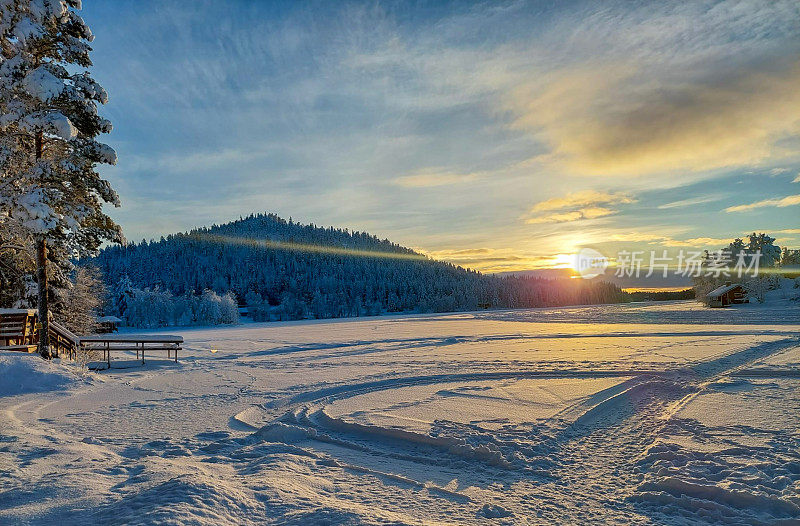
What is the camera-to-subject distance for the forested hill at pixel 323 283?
130500 millimetres

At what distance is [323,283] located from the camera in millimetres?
156750

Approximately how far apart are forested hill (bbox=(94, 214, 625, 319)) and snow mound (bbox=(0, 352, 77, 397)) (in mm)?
111496

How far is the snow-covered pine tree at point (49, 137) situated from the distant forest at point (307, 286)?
316 ft

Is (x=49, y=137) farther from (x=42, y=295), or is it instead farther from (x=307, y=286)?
(x=307, y=286)

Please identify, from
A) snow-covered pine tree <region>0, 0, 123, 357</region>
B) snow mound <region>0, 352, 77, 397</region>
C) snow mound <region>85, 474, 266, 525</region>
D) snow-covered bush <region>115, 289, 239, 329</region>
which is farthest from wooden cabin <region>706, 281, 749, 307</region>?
snow-covered bush <region>115, 289, 239, 329</region>

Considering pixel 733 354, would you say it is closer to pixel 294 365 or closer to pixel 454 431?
pixel 454 431

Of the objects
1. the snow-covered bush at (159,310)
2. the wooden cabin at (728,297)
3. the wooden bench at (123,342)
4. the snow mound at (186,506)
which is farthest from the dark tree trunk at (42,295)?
the snow-covered bush at (159,310)

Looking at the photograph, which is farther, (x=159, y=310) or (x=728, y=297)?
(x=159, y=310)

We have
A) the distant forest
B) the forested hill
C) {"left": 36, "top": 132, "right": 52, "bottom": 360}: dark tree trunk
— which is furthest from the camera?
the forested hill

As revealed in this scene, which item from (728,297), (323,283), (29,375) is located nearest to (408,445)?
(29,375)

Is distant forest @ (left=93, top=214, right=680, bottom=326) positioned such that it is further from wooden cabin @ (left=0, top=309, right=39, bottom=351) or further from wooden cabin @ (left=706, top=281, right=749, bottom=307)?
wooden cabin @ (left=0, top=309, right=39, bottom=351)

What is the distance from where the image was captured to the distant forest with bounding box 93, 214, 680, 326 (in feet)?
405

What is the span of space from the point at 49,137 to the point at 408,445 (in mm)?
16913

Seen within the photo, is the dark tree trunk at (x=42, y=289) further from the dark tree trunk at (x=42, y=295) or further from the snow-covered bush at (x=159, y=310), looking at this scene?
the snow-covered bush at (x=159, y=310)
